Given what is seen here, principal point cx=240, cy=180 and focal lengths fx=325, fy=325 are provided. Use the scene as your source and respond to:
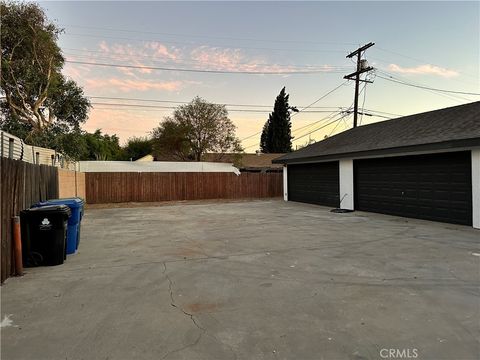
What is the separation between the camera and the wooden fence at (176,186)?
1998cm

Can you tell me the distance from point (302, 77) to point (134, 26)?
13104 mm

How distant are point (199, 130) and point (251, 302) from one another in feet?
99.3

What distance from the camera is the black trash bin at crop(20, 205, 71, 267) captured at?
5.47 m

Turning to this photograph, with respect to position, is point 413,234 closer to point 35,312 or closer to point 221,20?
point 35,312

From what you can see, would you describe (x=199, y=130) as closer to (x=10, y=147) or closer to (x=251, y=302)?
(x=10, y=147)

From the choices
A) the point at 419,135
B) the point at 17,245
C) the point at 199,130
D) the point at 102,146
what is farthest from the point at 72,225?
the point at 102,146

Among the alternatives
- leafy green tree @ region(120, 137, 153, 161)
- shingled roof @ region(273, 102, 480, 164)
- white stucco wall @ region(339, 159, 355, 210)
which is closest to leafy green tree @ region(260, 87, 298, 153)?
leafy green tree @ region(120, 137, 153, 161)

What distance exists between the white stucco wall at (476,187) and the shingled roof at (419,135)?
1.54 ft

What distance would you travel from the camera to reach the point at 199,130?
109ft

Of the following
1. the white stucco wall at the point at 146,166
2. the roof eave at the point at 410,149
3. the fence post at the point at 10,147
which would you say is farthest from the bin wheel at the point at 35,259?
the white stucco wall at the point at 146,166

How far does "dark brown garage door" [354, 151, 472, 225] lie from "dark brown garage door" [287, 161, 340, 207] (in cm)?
172

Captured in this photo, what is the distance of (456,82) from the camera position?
76.3 ft

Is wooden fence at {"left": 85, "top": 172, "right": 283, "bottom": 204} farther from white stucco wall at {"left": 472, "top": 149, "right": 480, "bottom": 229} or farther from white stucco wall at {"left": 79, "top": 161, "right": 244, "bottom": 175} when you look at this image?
white stucco wall at {"left": 472, "top": 149, "right": 480, "bottom": 229}

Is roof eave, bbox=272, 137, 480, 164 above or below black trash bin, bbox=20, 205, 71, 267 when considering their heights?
above
